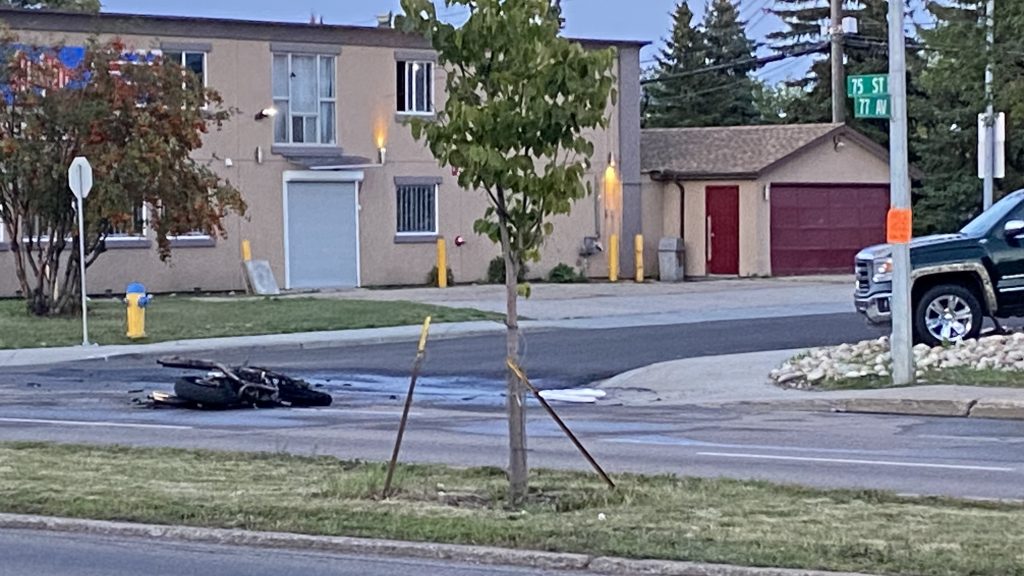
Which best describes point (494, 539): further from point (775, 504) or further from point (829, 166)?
point (829, 166)

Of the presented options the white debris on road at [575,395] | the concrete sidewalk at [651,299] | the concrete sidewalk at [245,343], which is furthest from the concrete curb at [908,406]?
the concrete sidewalk at [651,299]

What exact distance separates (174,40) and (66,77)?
7.92 meters

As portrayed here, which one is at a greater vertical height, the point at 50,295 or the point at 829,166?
the point at 829,166

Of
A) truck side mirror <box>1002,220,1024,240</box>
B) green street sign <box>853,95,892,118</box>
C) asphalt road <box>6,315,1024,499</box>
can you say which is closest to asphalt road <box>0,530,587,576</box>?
asphalt road <box>6,315,1024,499</box>

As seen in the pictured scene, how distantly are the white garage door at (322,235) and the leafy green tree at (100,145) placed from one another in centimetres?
863

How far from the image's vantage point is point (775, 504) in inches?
404

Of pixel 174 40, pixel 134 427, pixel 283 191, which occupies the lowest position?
pixel 134 427

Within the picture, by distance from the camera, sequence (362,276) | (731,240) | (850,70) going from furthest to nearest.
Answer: (850,70), (731,240), (362,276)

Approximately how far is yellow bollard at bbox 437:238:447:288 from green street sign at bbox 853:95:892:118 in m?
23.2

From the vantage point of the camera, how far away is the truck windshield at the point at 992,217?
69.6 feet

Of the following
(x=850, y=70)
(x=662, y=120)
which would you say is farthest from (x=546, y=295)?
(x=662, y=120)

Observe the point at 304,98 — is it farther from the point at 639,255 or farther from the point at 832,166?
the point at 832,166

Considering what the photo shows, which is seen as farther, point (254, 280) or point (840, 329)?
point (254, 280)

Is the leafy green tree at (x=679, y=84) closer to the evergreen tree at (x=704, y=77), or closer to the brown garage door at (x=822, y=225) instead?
the evergreen tree at (x=704, y=77)
